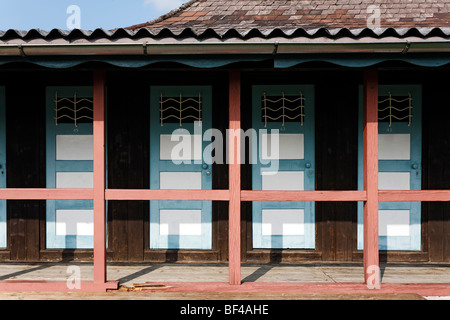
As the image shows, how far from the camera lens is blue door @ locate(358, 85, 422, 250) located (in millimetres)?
5324

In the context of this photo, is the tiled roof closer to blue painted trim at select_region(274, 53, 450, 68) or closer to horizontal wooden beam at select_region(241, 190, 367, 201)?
blue painted trim at select_region(274, 53, 450, 68)

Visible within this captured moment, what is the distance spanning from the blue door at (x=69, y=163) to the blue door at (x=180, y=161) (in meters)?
0.89

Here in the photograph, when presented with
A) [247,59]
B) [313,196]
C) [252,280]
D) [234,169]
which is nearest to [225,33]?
[247,59]

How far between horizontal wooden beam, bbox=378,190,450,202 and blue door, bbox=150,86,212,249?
228 cm

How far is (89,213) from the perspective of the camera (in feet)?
18.0

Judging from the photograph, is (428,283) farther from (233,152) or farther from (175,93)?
(175,93)

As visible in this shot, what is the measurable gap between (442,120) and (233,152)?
3075 millimetres

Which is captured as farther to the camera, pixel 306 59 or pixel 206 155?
pixel 206 155

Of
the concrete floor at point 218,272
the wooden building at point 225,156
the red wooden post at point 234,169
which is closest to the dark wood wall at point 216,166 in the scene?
the wooden building at point 225,156

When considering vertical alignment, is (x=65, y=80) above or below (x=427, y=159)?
above

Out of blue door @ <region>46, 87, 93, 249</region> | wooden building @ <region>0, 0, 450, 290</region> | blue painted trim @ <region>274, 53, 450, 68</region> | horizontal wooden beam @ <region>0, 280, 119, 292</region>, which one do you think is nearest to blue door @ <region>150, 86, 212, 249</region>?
wooden building @ <region>0, 0, 450, 290</region>

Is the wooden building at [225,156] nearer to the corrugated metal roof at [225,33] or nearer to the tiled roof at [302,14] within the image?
the tiled roof at [302,14]

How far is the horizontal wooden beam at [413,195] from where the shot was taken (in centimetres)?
406

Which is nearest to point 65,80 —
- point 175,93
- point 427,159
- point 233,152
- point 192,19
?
point 175,93
